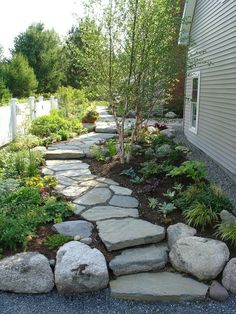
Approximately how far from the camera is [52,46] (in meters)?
26.9

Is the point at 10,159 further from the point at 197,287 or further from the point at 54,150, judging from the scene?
the point at 197,287

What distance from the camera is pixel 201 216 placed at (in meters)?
3.89

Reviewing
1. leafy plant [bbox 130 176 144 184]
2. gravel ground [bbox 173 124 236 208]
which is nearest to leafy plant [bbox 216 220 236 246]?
gravel ground [bbox 173 124 236 208]

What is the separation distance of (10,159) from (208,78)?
482 cm

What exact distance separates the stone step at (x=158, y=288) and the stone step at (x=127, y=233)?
1.33 feet

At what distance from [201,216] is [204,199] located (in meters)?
0.43

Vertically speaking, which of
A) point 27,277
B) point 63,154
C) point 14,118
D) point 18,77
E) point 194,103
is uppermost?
point 18,77

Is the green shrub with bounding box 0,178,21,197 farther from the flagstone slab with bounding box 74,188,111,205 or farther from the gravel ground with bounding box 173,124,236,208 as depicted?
the gravel ground with bounding box 173,124,236,208

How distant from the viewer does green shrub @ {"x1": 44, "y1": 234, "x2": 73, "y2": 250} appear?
350cm

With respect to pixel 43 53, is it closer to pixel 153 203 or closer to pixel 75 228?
pixel 153 203

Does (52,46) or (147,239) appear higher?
(52,46)

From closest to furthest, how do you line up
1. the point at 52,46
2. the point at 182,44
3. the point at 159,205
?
the point at 159,205, the point at 182,44, the point at 52,46

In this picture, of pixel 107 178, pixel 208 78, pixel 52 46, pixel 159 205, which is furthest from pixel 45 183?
pixel 52 46

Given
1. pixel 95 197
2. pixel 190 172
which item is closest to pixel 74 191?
pixel 95 197
